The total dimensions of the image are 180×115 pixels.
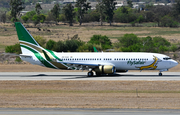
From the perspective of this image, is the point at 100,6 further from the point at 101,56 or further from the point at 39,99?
the point at 39,99

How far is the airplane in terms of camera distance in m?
50.5

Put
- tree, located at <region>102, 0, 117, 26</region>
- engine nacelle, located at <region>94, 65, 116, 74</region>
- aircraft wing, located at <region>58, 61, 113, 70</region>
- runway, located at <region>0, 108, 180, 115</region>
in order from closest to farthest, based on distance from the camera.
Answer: runway, located at <region>0, 108, 180, 115</region> < engine nacelle, located at <region>94, 65, 116, 74</region> < aircraft wing, located at <region>58, 61, 113, 70</region> < tree, located at <region>102, 0, 117, 26</region>

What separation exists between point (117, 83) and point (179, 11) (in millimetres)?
151036

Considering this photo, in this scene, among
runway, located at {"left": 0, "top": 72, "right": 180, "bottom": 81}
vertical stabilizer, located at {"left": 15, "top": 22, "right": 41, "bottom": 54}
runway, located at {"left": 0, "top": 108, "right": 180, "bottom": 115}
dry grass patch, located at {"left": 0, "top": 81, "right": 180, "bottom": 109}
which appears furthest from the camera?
vertical stabilizer, located at {"left": 15, "top": 22, "right": 41, "bottom": 54}

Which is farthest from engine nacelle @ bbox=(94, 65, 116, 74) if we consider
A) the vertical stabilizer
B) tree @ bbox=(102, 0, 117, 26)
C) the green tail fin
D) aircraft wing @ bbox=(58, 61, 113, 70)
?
tree @ bbox=(102, 0, 117, 26)

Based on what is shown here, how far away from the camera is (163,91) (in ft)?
118

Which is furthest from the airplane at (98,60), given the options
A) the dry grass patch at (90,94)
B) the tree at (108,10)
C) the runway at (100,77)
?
the tree at (108,10)

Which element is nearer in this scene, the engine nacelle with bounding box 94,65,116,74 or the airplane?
the engine nacelle with bounding box 94,65,116,74

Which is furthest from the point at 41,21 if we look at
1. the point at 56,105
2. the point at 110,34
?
the point at 56,105

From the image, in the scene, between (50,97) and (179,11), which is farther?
(179,11)

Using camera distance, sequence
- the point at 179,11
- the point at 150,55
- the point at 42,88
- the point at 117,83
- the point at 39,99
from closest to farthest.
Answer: the point at 39,99 < the point at 42,88 < the point at 117,83 < the point at 150,55 < the point at 179,11

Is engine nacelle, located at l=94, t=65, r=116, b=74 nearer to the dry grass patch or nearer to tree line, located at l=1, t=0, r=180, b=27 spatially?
the dry grass patch

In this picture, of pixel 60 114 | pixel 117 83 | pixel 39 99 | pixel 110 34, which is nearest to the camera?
pixel 60 114

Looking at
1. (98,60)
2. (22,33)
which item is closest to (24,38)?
(22,33)
